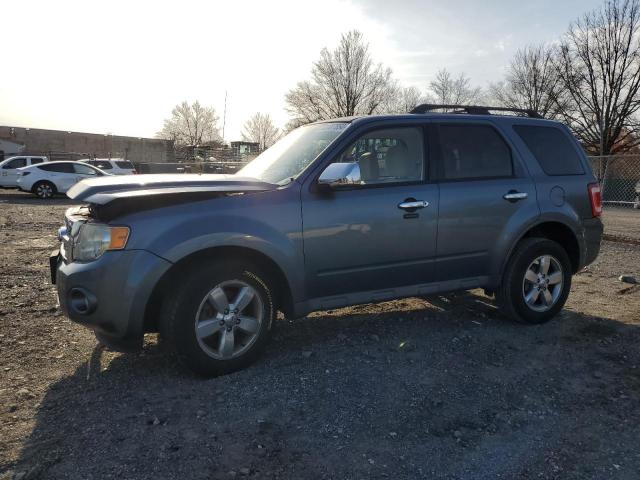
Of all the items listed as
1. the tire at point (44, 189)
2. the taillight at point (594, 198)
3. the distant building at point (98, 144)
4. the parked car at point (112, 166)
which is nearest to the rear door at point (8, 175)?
the tire at point (44, 189)

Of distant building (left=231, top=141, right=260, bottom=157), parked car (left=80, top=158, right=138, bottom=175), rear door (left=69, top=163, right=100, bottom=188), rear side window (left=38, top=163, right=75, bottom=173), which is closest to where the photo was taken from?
rear side window (left=38, top=163, right=75, bottom=173)

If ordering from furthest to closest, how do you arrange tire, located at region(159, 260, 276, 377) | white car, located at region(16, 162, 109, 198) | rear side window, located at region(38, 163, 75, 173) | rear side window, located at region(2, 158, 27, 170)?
rear side window, located at region(2, 158, 27, 170) < rear side window, located at region(38, 163, 75, 173) < white car, located at region(16, 162, 109, 198) < tire, located at region(159, 260, 276, 377)

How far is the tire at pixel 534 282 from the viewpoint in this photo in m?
4.69

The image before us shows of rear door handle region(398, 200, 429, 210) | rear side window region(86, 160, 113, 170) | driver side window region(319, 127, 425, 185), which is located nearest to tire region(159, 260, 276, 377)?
driver side window region(319, 127, 425, 185)

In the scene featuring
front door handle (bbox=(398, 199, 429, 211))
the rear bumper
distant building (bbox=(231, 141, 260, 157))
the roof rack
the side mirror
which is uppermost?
distant building (bbox=(231, 141, 260, 157))

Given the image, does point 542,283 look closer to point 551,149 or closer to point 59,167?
point 551,149

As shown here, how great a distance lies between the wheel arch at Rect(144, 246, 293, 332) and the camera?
3.51 m

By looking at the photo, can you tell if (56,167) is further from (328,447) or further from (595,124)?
(595,124)

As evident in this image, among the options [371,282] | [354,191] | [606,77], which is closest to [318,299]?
[371,282]

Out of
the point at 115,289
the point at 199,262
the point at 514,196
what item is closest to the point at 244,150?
the point at 514,196

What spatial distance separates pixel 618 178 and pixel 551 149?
18.0 metres

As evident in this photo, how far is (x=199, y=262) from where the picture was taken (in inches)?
139

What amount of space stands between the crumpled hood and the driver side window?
738mm

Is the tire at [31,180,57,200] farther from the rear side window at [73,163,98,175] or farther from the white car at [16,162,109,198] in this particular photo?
the rear side window at [73,163,98,175]
